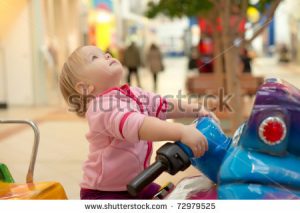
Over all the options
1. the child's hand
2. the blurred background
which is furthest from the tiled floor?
the child's hand

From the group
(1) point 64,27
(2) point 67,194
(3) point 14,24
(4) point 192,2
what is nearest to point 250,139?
(2) point 67,194

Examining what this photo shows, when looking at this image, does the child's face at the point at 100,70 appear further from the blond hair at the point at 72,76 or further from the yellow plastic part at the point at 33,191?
the yellow plastic part at the point at 33,191

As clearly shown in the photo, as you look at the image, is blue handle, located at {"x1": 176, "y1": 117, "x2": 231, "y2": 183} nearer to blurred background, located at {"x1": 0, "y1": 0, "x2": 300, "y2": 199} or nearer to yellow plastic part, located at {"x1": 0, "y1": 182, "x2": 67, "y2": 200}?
blurred background, located at {"x1": 0, "y1": 0, "x2": 300, "y2": 199}

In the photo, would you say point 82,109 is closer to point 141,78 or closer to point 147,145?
point 147,145

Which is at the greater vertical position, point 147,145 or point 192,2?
point 192,2

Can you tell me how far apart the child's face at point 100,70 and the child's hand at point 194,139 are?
0.23 meters

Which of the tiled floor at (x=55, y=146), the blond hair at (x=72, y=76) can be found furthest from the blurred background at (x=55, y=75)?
the blond hair at (x=72, y=76)

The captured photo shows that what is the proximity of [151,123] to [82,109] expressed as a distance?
0.81 feet

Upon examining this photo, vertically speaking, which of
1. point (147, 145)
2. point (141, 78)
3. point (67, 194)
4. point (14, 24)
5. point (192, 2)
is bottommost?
point (67, 194)

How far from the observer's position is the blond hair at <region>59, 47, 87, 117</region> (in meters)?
1.00

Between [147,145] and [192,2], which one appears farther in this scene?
[192,2]

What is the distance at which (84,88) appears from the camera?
101 cm

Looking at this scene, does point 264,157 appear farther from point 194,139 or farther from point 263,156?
point 194,139
